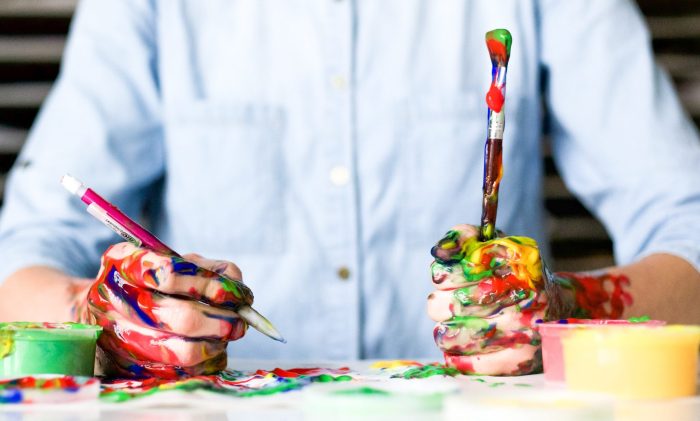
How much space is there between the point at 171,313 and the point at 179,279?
0.14ft

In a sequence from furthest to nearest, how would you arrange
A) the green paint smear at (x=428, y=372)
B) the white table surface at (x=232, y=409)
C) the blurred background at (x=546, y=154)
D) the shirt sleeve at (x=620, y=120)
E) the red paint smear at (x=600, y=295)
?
the blurred background at (x=546, y=154) < the shirt sleeve at (x=620, y=120) < the red paint smear at (x=600, y=295) < the green paint smear at (x=428, y=372) < the white table surface at (x=232, y=409)

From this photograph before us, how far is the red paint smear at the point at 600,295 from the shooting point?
4.45 ft

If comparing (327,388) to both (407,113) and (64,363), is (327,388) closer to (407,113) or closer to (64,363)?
(64,363)

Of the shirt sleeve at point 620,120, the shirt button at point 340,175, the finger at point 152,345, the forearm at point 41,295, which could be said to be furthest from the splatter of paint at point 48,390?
the shirt sleeve at point 620,120

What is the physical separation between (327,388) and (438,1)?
1169 mm

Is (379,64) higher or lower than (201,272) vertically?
higher

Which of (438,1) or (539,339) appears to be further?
(438,1)

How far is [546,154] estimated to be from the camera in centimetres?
275

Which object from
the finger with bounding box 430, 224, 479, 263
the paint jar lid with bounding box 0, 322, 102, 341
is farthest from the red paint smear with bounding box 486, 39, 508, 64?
the paint jar lid with bounding box 0, 322, 102, 341

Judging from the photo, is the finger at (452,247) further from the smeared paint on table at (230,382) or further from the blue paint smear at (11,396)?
the blue paint smear at (11,396)

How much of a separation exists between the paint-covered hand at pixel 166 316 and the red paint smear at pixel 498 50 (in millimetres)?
428

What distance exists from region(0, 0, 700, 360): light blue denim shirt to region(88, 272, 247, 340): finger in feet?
2.07

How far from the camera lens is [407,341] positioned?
1.79 m

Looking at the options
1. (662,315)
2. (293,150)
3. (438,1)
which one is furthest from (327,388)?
(438,1)
